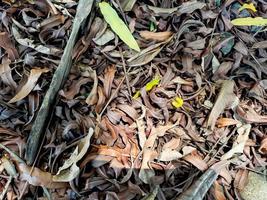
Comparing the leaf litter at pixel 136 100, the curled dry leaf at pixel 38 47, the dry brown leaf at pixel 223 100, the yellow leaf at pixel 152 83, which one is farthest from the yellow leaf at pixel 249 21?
the curled dry leaf at pixel 38 47

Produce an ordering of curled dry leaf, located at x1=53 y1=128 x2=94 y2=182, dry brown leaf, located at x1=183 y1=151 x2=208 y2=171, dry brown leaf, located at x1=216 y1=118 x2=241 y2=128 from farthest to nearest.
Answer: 1. dry brown leaf, located at x1=216 y1=118 x2=241 y2=128
2. dry brown leaf, located at x1=183 y1=151 x2=208 y2=171
3. curled dry leaf, located at x1=53 y1=128 x2=94 y2=182

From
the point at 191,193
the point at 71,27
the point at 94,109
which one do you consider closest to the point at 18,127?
the point at 94,109

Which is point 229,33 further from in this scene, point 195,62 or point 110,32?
point 110,32

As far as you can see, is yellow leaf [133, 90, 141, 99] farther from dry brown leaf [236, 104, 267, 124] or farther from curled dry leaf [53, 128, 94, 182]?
dry brown leaf [236, 104, 267, 124]

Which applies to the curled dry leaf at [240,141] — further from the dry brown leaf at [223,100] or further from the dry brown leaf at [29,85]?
the dry brown leaf at [29,85]

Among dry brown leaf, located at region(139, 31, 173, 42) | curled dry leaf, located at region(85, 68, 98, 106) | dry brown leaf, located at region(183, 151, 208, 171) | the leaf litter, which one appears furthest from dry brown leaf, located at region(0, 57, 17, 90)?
dry brown leaf, located at region(183, 151, 208, 171)

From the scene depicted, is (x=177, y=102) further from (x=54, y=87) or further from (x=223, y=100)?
(x=54, y=87)
